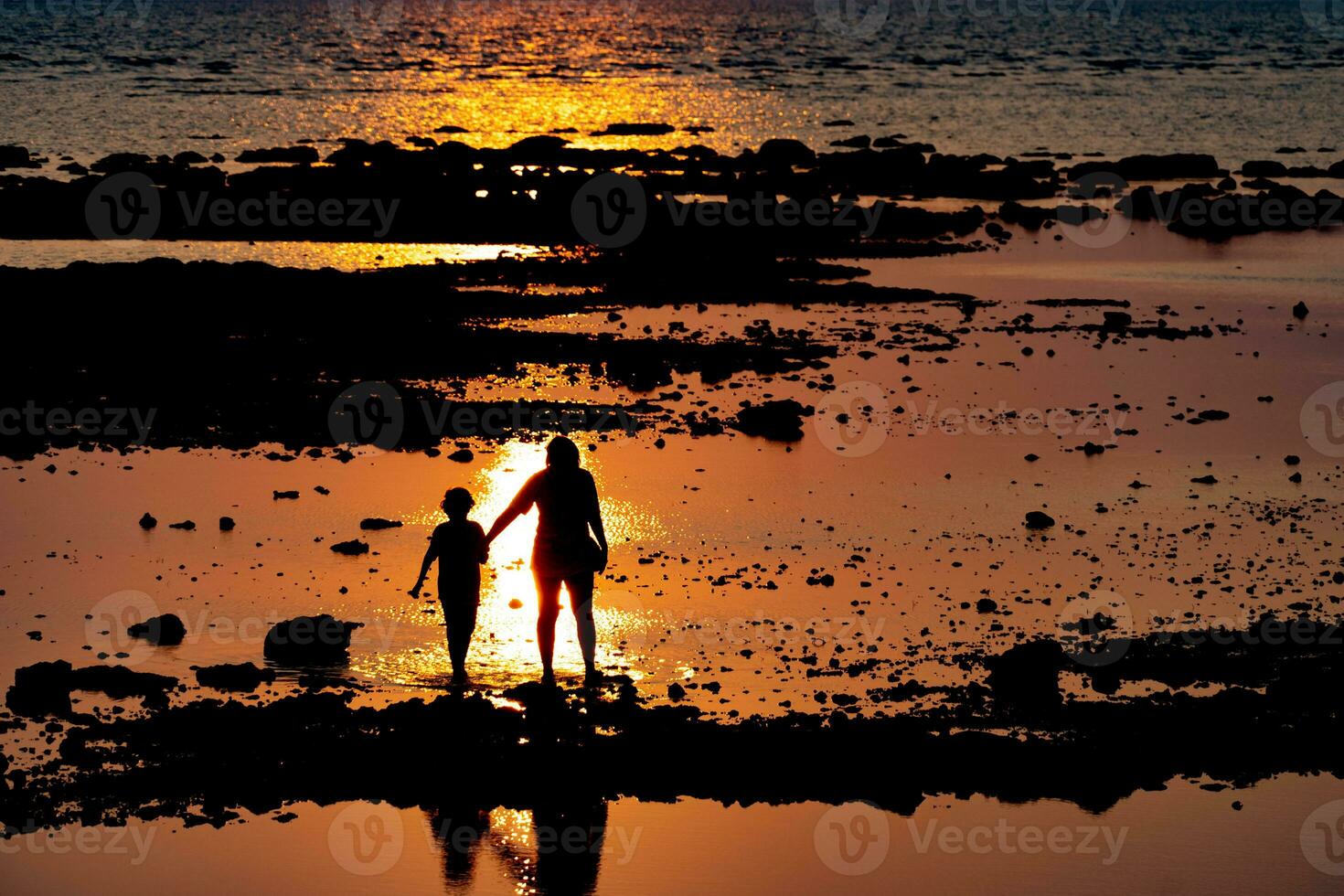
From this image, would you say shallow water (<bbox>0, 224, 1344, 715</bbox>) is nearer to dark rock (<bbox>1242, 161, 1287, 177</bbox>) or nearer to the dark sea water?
dark rock (<bbox>1242, 161, 1287, 177</bbox>)

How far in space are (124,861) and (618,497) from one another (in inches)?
373

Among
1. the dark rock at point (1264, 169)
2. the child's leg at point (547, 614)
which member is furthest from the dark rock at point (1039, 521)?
the dark rock at point (1264, 169)

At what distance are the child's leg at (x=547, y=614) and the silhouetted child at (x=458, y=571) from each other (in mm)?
512

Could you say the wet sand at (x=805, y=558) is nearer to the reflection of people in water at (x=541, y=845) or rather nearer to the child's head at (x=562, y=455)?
the reflection of people in water at (x=541, y=845)

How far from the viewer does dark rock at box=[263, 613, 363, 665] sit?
46.7 feet

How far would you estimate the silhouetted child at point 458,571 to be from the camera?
13453 millimetres

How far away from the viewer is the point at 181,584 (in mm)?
16484

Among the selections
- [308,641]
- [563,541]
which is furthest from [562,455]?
[308,641]

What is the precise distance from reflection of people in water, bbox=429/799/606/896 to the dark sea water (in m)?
55.3

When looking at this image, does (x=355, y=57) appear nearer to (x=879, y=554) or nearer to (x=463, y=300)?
(x=463, y=300)

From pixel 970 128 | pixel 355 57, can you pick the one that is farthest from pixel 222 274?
pixel 355 57

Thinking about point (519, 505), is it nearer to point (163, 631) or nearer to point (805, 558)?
point (163, 631)

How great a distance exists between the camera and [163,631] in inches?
582

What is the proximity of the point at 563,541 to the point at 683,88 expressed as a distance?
335 ft
